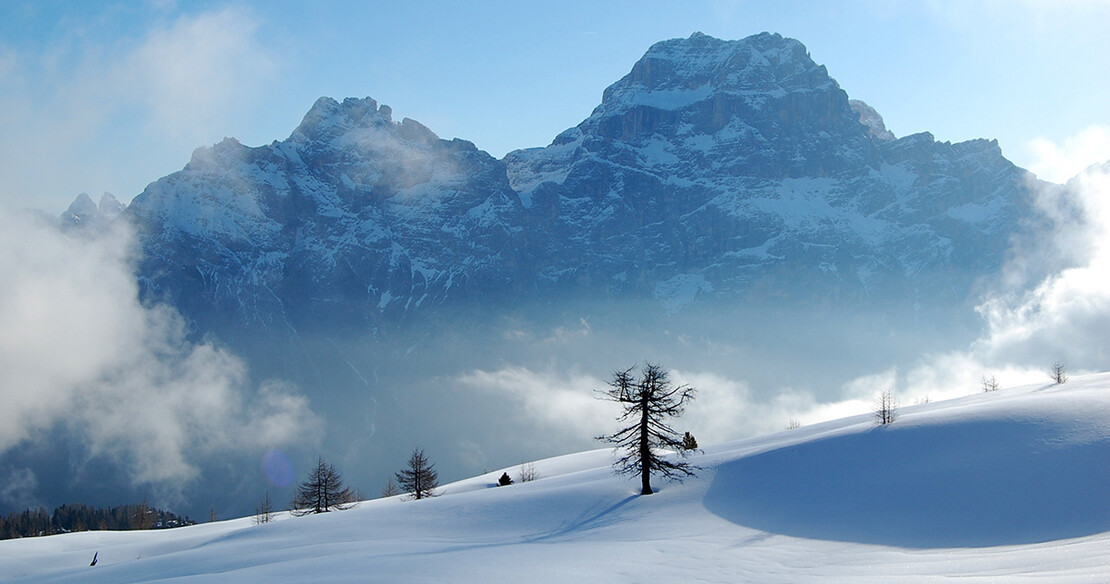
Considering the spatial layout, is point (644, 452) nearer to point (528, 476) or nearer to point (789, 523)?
point (789, 523)

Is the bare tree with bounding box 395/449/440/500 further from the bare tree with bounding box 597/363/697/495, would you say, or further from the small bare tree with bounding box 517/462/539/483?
the bare tree with bounding box 597/363/697/495

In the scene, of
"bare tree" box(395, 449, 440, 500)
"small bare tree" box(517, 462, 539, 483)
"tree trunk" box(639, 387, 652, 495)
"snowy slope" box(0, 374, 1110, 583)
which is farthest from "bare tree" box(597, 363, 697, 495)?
"bare tree" box(395, 449, 440, 500)

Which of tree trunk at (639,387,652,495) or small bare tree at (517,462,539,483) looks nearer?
tree trunk at (639,387,652,495)

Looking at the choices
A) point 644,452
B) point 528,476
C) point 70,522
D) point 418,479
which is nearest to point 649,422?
point 644,452

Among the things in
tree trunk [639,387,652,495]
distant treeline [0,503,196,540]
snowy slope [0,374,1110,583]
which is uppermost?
tree trunk [639,387,652,495]

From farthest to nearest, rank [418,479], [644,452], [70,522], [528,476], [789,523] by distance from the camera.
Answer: [70,522] < [528,476] < [418,479] < [644,452] < [789,523]

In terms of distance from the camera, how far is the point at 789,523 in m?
24.0

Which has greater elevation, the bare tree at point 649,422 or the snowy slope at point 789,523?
the bare tree at point 649,422

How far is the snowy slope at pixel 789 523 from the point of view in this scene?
15938 mm

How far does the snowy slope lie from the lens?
15938 millimetres

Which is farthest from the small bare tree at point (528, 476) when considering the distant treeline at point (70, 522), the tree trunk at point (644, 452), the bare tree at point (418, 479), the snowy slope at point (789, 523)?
the distant treeline at point (70, 522)

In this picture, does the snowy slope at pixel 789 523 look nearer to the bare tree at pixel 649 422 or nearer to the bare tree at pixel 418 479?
the bare tree at pixel 649 422

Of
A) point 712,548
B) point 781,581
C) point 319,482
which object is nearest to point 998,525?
point 712,548

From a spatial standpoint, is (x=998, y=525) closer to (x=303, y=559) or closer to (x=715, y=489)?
(x=715, y=489)
